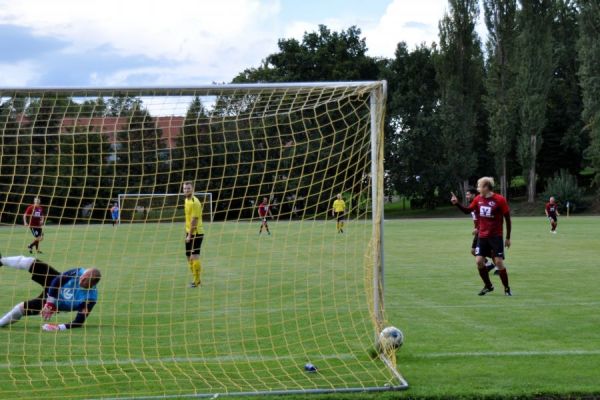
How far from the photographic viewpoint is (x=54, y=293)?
9.73 meters

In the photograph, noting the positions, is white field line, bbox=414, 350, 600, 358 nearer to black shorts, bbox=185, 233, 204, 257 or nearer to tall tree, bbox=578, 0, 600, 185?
black shorts, bbox=185, 233, 204, 257

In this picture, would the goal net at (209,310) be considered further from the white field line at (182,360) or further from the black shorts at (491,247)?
the black shorts at (491,247)

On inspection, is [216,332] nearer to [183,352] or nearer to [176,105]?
[183,352]

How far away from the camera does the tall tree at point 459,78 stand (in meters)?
61.7

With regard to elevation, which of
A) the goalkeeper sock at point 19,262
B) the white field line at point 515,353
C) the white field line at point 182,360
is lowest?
the white field line at point 182,360

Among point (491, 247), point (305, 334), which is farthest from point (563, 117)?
point (305, 334)

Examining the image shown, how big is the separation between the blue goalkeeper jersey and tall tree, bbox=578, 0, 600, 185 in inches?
1979

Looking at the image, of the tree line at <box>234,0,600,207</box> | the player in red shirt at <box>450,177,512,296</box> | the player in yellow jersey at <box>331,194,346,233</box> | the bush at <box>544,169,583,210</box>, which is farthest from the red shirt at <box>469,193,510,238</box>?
the bush at <box>544,169,583,210</box>

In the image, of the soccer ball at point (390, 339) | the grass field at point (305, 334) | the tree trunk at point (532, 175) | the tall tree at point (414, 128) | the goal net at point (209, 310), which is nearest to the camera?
the grass field at point (305, 334)

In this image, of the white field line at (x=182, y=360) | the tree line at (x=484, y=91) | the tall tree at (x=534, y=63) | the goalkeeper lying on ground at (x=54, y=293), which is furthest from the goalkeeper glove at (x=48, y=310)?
the tall tree at (x=534, y=63)

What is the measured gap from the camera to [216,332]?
31.6ft

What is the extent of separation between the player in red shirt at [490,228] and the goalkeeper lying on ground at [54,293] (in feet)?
19.4

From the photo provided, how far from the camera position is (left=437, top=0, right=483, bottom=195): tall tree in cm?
6166

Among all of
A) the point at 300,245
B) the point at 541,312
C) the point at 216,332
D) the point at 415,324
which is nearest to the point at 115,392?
the point at 216,332
